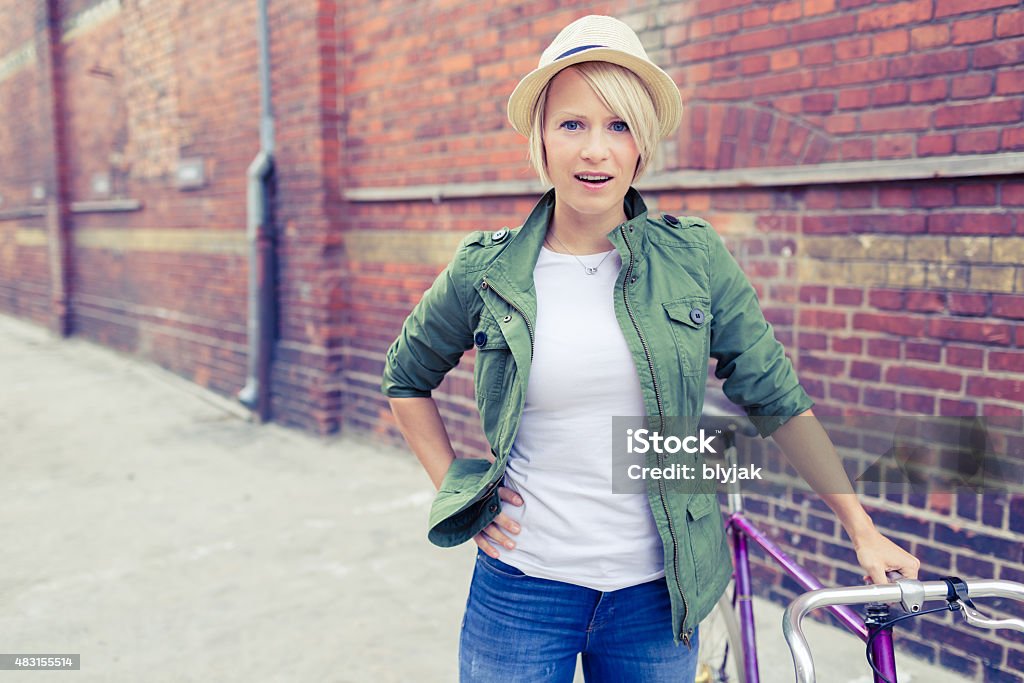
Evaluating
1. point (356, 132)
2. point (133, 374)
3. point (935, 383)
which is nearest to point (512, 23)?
point (356, 132)

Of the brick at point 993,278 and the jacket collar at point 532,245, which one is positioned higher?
the jacket collar at point 532,245

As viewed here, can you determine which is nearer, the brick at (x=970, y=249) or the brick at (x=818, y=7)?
the brick at (x=970, y=249)

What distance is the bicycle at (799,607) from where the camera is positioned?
1.39m

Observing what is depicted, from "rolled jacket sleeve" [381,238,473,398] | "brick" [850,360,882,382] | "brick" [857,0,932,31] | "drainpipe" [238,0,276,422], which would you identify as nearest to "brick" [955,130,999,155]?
"brick" [857,0,932,31]

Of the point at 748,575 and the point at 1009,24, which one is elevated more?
the point at 1009,24

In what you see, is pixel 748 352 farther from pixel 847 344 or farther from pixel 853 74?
pixel 853 74

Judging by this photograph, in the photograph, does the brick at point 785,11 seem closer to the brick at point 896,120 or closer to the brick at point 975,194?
the brick at point 896,120

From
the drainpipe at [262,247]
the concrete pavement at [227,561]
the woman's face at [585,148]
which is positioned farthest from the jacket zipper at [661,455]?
the drainpipe at [262,247]

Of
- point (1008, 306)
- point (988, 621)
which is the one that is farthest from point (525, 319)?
point (1008, 306)

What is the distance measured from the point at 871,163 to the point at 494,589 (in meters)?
2.42

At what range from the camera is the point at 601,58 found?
1.57 meters

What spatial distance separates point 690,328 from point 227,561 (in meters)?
3.49

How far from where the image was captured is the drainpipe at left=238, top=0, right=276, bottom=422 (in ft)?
23.3

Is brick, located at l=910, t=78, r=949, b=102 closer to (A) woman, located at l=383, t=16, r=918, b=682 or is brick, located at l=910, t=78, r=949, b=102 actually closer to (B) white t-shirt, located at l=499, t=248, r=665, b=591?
(A) woman, located at l=383, t=16, r=918, b=682
